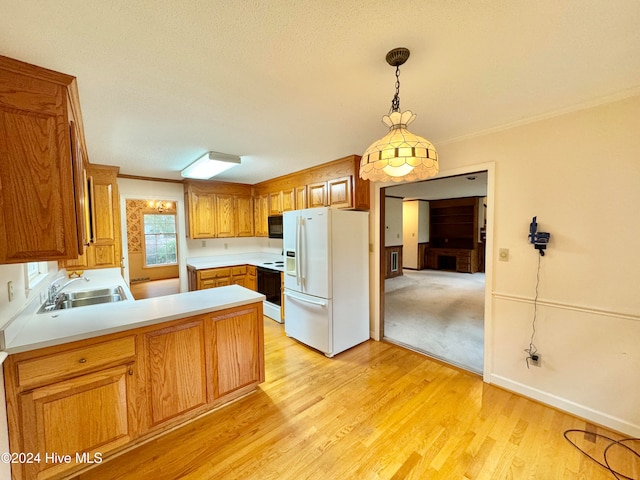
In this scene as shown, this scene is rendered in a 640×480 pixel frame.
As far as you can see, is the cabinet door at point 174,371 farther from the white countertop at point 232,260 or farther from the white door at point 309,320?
the white countertop at point 232,260

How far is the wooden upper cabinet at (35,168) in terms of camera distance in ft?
4.14

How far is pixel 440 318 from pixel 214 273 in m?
3.77

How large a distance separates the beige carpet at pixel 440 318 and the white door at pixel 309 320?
3.21ft

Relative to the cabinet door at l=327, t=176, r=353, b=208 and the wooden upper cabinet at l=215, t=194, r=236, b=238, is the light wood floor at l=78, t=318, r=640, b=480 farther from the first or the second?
the wooden upper cabinet at l=215, t=194, r=236, b=238

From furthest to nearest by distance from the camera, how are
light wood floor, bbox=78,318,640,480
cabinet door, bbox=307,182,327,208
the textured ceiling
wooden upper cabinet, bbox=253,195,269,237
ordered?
wooden upper cabinet, bbox=253,195,269,237 → cabinet door, bbox=307,182,327,208 → light wood floor, bbox=78,318,640,480 → the textured ceiling

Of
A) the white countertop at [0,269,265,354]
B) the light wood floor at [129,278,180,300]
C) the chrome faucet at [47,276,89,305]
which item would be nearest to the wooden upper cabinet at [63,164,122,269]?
the chrome faucet at [47,276,89,305]

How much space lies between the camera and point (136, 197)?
4.17m

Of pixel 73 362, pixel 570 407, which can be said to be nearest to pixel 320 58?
pixel 73 362

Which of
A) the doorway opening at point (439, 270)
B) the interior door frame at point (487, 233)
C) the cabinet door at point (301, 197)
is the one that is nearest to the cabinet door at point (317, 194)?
the cabinet door at point (301, 197)

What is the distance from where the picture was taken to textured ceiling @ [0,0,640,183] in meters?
1.08

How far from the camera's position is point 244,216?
4953 millimetres

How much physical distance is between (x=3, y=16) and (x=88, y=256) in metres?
3.02

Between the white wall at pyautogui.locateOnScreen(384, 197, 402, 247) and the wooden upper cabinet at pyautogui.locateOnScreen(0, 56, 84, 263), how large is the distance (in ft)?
22.2

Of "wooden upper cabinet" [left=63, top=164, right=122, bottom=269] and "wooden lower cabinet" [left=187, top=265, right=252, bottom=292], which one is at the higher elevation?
"wooden upper cabinet" [left=63, top=164, right=122, bottom=269]
